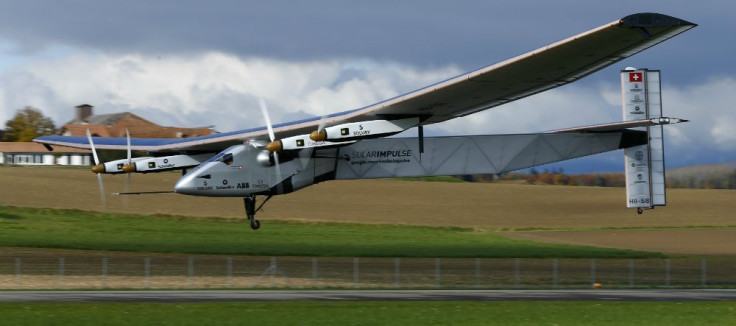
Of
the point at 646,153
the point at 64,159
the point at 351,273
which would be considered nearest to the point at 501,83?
the point at 646,153

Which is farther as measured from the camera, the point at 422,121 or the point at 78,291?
the point at 78,291

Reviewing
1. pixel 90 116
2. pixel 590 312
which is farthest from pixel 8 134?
pixel 590 312

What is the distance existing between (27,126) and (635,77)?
11237cm

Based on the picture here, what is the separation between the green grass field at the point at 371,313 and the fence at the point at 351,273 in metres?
12.2

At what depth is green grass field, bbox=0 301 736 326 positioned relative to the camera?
34219 mm

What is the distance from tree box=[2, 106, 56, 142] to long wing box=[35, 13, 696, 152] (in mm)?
100495

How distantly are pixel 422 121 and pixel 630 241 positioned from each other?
35.4 meters

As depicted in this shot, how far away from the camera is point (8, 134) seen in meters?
147

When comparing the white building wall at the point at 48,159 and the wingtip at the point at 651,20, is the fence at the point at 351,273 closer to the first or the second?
the wingtip at the point at 651,20

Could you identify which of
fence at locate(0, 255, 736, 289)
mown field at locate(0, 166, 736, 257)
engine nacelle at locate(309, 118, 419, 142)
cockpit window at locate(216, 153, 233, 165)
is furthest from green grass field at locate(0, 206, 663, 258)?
engine nacelle at locate(309, 118, 419, 142)

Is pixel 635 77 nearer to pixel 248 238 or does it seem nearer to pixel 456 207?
pixel 248 238

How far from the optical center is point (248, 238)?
71812 millimetres

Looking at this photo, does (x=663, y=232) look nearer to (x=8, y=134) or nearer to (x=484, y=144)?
(x=484, y=144)

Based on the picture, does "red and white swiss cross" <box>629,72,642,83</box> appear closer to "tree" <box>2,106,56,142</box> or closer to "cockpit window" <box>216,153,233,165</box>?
"cockpit window" <box>216,153,233,165</box>
